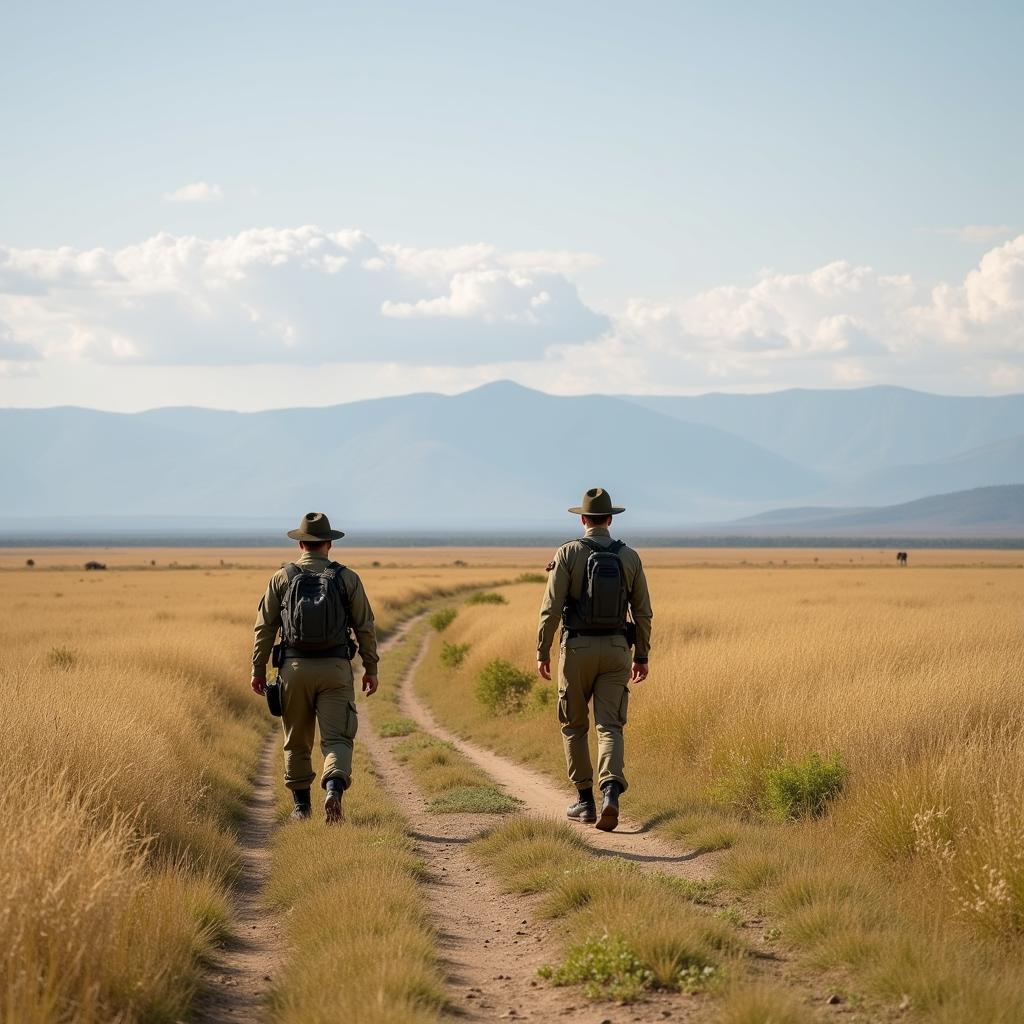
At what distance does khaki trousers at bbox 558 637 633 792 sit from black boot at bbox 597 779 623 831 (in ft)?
0.17

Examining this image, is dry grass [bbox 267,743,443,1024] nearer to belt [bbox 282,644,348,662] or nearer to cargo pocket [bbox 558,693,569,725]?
belt [bbox 282,644,348,662]

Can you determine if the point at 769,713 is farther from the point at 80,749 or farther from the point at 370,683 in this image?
the point at 80,749

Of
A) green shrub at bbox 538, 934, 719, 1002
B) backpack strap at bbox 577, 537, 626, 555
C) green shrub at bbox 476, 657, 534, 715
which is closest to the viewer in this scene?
green shrub at bbox 538, 934, 719, 1002

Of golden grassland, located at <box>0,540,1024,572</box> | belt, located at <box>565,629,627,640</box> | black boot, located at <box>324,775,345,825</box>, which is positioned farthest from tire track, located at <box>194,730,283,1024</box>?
golden grassland, located at <box>0,540,1024,572</box>

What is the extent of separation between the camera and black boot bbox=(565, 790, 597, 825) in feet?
36.1

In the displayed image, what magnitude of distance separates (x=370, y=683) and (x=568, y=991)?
449cm

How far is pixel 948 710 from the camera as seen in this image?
10938mm

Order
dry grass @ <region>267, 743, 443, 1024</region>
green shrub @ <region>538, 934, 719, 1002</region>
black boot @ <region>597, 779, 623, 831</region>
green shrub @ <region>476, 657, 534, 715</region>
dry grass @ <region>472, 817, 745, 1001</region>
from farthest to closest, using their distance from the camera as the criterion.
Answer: green shrub @ <region>476, 657, 534, 715</region> < black boot @ <region>597, 779, 623, 831</region> < dry grass @ <region>472, 817, 745, 1001</region> < green shrub @ <region>538, 934, 719, 1002</region> < dry grass @ <region>267, 743, 443, 1024</region>

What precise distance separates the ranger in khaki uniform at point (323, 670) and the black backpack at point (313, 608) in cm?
6

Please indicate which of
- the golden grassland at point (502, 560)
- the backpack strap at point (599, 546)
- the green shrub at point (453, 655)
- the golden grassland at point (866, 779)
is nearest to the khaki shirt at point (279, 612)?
the backpack strap at point (599, 546)

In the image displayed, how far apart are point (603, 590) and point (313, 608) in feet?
8.13

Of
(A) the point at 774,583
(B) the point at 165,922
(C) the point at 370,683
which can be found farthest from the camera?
(A) the point at 774,583

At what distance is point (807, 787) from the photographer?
1019 centimetres

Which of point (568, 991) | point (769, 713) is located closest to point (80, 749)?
point (568, 991)
